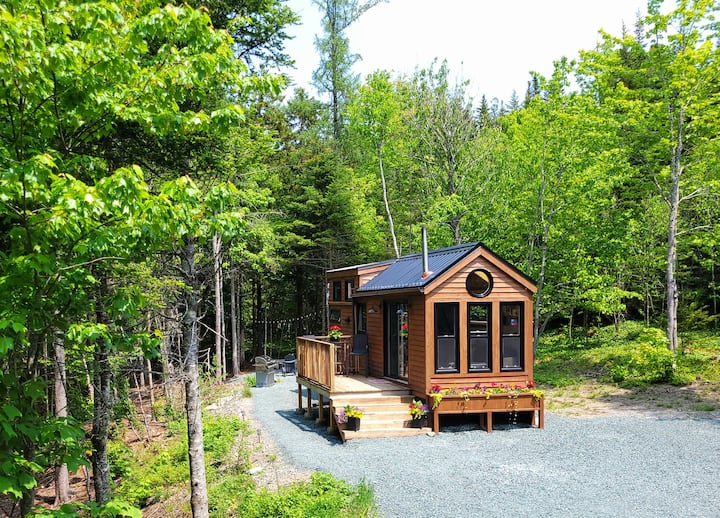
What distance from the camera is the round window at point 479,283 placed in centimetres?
1179

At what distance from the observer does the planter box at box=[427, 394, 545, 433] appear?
11.3m

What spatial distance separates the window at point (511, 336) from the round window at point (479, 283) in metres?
0.54

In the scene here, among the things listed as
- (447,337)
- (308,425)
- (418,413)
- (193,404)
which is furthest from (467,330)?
(193,404)

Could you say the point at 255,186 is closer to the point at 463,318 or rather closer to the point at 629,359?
the point at 463,318

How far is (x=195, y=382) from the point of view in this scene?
24.8 ft

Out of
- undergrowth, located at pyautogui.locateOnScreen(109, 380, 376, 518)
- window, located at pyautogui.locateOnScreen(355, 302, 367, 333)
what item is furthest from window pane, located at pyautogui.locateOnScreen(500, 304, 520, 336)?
undergrowth, located at pyautogui.locateOnScreen(109, 380, 376, 518)

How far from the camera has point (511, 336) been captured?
12039 millimetres

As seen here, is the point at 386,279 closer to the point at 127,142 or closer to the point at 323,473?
the point at 323,473

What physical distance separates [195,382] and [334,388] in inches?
185

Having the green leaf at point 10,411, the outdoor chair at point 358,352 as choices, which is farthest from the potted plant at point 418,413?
the green leaf at point 10,411

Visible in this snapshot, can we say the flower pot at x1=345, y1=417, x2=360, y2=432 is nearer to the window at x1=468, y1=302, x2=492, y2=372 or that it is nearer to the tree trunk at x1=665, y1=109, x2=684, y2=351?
the window at x1=468, y1=302, x2=492, y2=372

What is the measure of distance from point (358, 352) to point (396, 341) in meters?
1.42

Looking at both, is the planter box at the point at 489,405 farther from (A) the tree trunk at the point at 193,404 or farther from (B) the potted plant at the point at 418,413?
(A) the tree trunk at the point at 193,404

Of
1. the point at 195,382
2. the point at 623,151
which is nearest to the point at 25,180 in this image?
the point at 195,382
